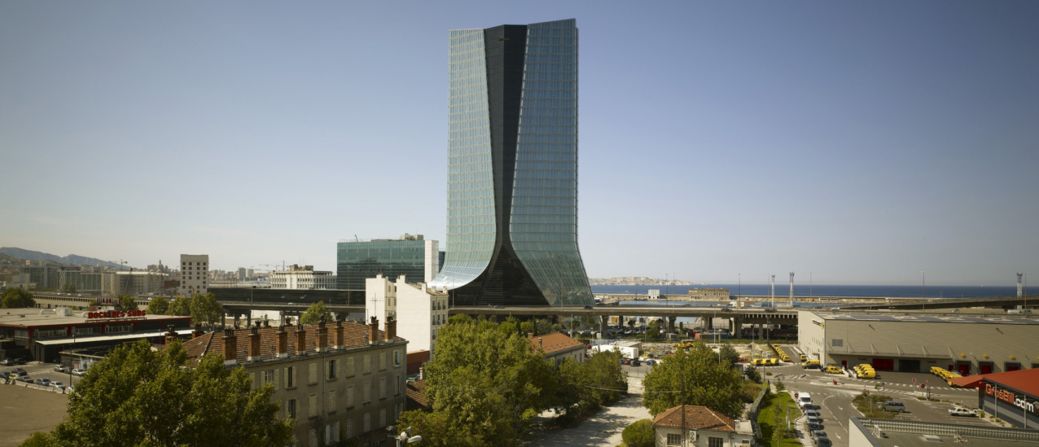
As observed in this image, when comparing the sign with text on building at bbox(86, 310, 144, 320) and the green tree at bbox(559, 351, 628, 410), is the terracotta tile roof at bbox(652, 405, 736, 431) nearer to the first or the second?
the green tree at bbox(559, 351, 628, 410)

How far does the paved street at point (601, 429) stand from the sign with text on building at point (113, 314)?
210 feet

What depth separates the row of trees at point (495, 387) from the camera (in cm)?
3819

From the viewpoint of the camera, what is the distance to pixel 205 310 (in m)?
118

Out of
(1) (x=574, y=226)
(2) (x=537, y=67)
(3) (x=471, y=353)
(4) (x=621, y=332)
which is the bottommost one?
(4) (x=621, y=332)

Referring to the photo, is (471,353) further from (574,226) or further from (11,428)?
(574,226)

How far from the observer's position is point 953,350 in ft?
251

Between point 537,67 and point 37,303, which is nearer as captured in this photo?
point 537,67

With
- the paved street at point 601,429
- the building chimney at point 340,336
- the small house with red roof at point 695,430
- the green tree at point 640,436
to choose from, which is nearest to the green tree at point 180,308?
the paved street at point 601,429

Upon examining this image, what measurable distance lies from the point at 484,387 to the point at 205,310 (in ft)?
306

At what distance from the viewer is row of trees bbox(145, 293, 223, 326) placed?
116 metres

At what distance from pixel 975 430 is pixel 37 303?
19696 cm

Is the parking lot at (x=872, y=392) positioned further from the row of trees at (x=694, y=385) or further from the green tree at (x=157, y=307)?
the green tree at (x=157, y=307)

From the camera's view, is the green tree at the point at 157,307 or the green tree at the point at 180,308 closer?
the green tree at the point at 180,308

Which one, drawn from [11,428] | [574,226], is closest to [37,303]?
[574,226]
